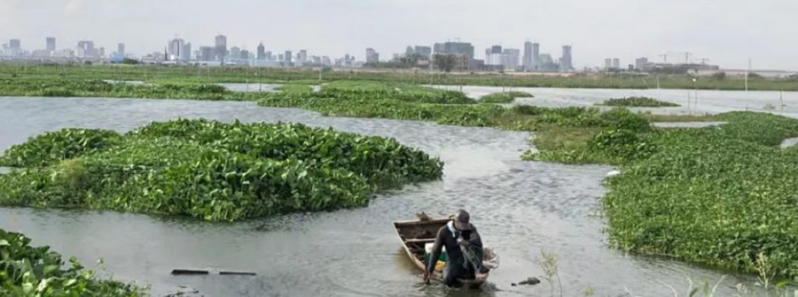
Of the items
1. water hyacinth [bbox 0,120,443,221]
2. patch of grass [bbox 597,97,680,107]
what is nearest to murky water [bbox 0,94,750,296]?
water hyacinth [bbox 0,120,443,221]

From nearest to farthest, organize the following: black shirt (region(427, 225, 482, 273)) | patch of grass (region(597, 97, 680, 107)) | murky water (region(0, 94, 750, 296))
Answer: black shirt (region(427, 225, 482, 273))
murky water (region(0, 94, 750, 296))
patch of grass (region(597, 97, 680, 107))

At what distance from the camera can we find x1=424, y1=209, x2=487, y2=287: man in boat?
13273 millimetres

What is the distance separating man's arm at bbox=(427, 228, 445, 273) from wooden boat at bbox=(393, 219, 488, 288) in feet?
0.74

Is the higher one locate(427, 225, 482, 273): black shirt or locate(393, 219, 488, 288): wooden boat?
locate(427, 225, 482, 273): black shirt

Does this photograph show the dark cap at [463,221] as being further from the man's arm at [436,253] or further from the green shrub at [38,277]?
the green shrub at [38,277]

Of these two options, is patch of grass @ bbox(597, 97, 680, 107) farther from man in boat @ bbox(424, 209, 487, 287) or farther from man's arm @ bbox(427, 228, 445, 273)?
man in boat @ bbox(424, 209, 487, 287)

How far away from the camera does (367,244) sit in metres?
16.7

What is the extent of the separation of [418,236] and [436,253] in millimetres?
2650

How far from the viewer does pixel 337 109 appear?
164 ft

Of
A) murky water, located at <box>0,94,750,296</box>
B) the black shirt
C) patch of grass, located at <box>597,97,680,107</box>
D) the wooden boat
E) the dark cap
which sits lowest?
murky water, located at <box>0,94,750,296</box>

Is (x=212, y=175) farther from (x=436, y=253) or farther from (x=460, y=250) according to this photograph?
(x=460, y=250)

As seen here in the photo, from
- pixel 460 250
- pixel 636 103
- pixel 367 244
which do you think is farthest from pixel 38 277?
pixel 636 103

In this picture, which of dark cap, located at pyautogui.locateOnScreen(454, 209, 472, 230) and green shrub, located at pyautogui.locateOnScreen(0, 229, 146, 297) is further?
dark cap, located at pyautogui.locateOnScreen(454, 209, 472, 230)

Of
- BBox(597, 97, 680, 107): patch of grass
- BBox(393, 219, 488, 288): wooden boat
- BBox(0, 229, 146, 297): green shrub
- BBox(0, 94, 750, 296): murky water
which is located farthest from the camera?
BBox(597, 97, 680, 107): patch of grass
